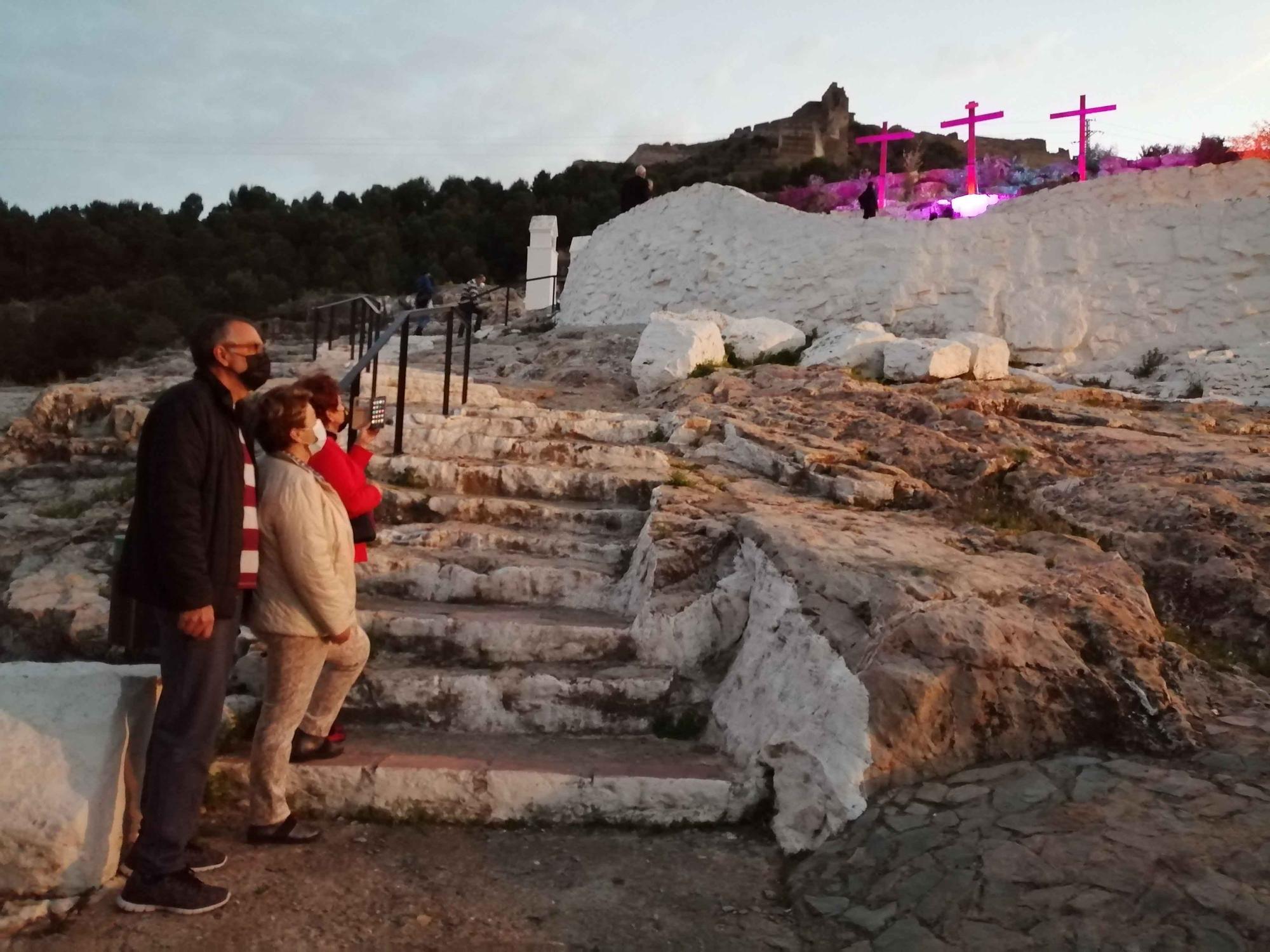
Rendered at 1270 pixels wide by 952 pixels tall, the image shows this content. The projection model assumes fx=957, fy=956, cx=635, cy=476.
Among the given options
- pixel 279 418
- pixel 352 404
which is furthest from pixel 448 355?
pixel 279 418

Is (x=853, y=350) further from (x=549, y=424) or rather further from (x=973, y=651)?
(x=973, y=651)

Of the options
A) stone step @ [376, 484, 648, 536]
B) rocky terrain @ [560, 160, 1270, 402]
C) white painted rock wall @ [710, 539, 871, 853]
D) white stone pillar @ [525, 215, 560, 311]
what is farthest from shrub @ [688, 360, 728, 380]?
white stone pillar @ [525, 215, 560, 311]

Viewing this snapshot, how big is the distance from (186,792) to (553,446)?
3227 mm

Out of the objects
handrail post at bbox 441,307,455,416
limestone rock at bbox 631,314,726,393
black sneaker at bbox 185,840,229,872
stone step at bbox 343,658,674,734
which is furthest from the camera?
limestone rock at bbox 631,314,726,393

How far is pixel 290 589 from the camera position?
2.72 metres

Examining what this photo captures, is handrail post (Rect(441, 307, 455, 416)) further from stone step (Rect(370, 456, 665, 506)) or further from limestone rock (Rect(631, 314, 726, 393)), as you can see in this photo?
limestone rock (Rect(631, 314, 726, 393))

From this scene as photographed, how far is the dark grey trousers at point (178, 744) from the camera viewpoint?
246 centimetres

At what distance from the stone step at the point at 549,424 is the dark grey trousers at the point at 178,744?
10.8 feet

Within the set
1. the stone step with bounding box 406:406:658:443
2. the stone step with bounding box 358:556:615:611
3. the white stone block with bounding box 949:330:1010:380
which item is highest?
the white stone block with bounding box 949:330:1010:380

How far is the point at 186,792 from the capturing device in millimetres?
2498

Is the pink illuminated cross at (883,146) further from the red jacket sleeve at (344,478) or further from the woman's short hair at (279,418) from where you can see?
the woman's short hair at (279,418)

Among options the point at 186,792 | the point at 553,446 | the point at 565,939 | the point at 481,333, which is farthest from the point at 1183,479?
the point at 481,333

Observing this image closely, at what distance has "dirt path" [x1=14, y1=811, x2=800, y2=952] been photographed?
2363 mm

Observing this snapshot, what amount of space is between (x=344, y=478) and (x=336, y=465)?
0.05m
